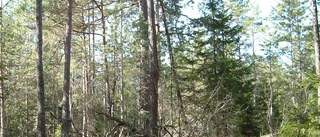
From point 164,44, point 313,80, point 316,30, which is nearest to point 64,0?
point 164,44

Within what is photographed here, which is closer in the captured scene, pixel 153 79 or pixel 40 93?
pixel 153 79

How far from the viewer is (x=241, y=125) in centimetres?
1419

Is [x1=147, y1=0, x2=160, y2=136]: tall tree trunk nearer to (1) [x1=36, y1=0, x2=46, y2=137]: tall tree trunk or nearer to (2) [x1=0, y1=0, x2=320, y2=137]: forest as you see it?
(2) [x1=0, y1=0, x2=320, y2=137]: forest

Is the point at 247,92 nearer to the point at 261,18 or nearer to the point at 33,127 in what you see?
the point at 261,18

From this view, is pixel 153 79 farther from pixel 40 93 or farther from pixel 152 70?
pixel 40 93

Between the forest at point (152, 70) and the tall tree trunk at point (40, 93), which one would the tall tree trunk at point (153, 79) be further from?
the tall tree trunk at point (40, 93)

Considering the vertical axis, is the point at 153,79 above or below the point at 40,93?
above

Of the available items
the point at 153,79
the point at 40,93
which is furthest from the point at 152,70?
the point at 40,93

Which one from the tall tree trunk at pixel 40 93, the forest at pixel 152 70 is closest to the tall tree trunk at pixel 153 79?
the forest at pixel 152 70

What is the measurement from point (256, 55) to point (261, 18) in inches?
124

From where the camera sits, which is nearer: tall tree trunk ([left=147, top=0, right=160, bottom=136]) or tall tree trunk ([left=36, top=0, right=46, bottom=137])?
tall tree trunk ([left=147, top=0, right=160, bottom=136])

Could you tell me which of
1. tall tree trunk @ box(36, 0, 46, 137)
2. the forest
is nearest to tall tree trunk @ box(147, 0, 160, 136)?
the forest

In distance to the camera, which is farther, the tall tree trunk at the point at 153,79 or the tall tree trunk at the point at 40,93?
the tall tree trunk at the point at 40,93

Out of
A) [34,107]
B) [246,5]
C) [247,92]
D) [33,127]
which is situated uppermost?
[246,5]
